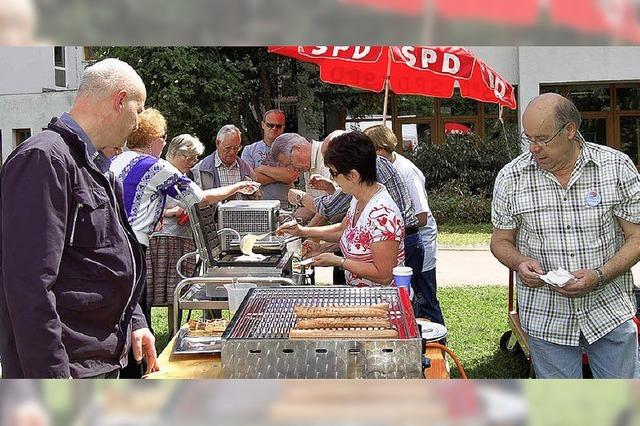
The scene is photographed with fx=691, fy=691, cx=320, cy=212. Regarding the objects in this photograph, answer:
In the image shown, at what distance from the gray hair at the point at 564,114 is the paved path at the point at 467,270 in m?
6.16

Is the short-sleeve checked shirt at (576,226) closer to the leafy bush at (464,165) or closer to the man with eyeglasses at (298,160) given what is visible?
the man with eyeglasses at (298,160)

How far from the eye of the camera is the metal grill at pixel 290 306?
2.11 m

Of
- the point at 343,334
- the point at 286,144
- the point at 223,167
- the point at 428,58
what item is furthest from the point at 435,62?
A: the point at 343,334

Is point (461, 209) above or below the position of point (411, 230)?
above

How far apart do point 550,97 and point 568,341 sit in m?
0.98

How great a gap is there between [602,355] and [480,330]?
3991mm

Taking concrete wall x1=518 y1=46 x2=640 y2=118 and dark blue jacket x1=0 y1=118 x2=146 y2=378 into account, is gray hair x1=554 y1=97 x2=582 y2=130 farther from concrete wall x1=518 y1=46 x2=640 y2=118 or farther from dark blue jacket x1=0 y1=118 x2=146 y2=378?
concrete wall x1=518 y1=46 x2=640 y2=118

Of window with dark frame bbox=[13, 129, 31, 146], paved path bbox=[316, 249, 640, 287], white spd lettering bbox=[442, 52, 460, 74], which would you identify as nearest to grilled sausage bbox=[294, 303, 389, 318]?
white spd lettering bbox=[442, 52, 460, 74]

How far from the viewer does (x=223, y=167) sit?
20.8 feet

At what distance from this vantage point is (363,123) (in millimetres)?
19188

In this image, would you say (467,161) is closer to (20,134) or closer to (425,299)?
(425,299)

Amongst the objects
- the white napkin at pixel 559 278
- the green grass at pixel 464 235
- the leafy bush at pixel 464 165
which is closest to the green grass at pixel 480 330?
the white napkin at pixel 559 278
